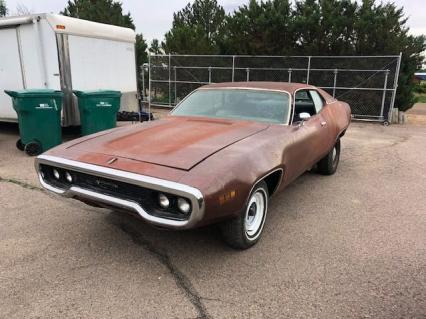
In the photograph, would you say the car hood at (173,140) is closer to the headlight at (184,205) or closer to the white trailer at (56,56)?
the headlight at (184,205)

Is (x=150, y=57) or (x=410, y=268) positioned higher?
(x=150, y=57)

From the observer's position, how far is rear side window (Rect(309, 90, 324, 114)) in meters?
5.40

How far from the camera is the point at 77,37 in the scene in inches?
314

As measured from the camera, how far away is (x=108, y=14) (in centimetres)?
1839

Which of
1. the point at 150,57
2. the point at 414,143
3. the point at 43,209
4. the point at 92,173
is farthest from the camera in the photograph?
the point at 150,57

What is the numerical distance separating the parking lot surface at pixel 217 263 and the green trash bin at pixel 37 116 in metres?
2.21

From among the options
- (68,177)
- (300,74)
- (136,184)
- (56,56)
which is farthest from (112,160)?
(300,74)

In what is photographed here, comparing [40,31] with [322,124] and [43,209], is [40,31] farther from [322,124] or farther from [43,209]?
[322,124]

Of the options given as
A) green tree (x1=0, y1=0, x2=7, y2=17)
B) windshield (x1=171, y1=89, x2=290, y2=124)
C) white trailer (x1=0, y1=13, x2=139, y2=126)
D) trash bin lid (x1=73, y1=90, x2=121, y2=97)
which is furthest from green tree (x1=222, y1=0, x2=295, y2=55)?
green tree (x1=0, y1=0, x2=7, y2=17)

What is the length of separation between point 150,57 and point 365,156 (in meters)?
10.3

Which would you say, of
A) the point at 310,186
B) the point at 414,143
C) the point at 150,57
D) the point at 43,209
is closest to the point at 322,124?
the point at 310,186

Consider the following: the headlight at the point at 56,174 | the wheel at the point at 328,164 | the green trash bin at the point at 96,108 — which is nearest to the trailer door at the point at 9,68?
the green trash bin at the point at 96,108

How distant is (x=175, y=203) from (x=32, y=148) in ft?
17.1

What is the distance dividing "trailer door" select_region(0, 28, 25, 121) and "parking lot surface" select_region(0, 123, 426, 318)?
4068 millimetres
